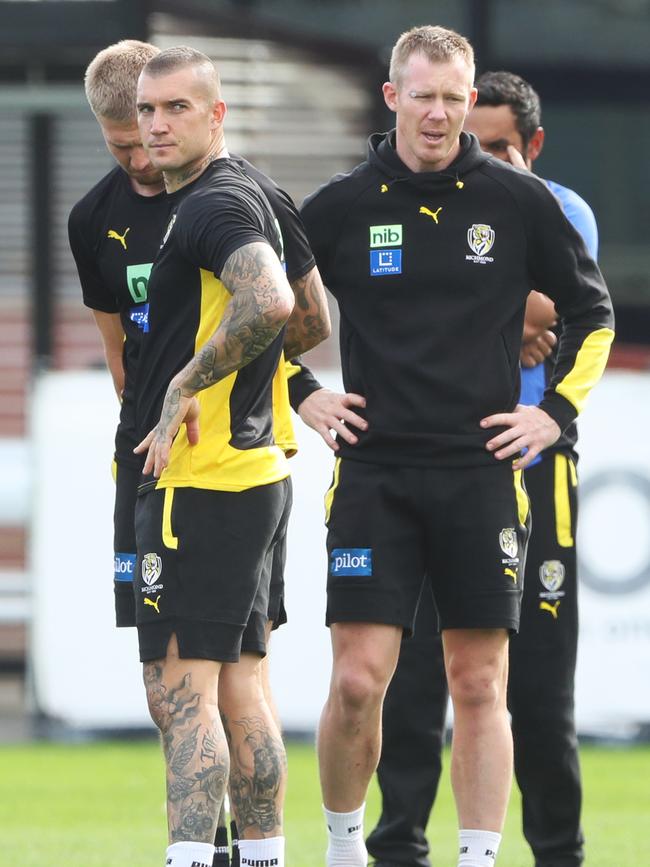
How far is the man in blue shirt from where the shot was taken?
5.62 meters

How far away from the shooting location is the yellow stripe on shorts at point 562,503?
18.5ft

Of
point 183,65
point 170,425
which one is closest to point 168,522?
point 170,425

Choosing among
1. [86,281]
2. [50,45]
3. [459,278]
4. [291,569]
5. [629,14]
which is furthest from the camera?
[629,14]

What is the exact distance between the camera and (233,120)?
11789 millimetres

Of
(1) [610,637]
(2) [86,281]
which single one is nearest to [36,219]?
(1) [610,637]

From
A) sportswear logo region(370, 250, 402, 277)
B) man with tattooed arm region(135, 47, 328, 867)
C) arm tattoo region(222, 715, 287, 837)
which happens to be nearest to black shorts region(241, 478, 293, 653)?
man with tattooed arm region(135, 47, 328, 867)

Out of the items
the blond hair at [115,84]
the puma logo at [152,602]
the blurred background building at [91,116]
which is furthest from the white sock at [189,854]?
the blurred background building at [91,116]

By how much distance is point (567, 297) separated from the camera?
5141mm

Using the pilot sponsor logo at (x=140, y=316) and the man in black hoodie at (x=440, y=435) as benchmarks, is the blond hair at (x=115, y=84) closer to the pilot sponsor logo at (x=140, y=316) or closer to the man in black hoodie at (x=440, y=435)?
the pilot sponsor logo at (x=140, y=316)

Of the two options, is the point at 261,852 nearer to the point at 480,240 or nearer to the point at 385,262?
the point at 385,262

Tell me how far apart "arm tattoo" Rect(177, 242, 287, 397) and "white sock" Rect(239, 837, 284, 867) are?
115 cm

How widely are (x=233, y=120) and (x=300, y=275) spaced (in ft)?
22.7

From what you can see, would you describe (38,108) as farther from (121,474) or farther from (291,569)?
(121,474)

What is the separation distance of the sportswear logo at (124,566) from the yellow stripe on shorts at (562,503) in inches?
52.0
